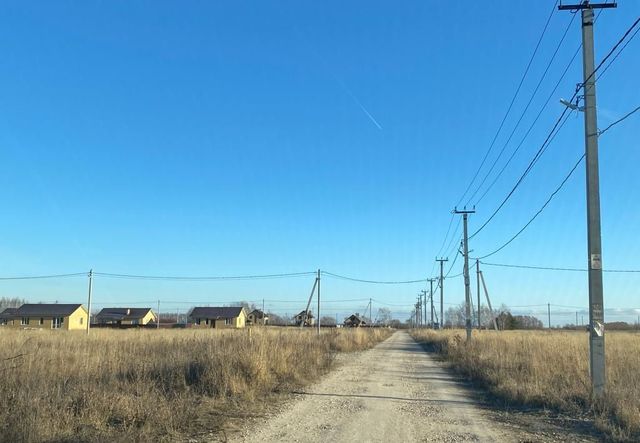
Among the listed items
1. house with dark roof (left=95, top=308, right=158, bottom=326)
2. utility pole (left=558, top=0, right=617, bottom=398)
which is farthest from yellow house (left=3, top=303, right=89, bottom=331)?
utility pole (left=558, top=0, right=617, bottom=398)

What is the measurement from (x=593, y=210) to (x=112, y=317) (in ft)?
362

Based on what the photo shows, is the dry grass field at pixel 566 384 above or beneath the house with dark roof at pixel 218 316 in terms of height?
above

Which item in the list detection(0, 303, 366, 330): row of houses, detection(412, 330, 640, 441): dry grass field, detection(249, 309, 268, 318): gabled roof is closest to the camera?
detection(412, 330, 640, 441): dry grass field

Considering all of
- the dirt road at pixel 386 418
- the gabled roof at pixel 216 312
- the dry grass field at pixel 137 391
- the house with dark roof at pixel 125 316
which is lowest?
the house with dark roof at pixel 125 316

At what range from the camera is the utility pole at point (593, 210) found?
11.4m

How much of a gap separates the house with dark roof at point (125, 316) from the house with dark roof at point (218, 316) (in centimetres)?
958

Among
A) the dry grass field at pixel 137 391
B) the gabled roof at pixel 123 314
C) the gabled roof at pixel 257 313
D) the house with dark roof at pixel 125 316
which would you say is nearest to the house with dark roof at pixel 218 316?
the house with dark roof at pixel 125 316

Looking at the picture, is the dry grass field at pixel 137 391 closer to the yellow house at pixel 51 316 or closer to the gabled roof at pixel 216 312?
the yellow house at pixel 51 316

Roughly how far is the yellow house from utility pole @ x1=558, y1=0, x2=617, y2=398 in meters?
87.0

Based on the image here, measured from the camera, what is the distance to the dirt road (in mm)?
8211

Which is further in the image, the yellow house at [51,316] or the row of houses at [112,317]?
the row of houses at [112,317]

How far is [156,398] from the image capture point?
A: 9852 mm

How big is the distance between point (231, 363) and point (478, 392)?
6435 mm

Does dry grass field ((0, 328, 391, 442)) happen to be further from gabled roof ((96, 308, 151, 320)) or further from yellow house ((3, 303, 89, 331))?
gabled roof ((96, 308, 151, 320))
